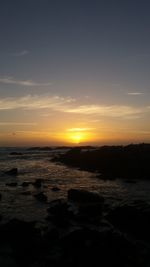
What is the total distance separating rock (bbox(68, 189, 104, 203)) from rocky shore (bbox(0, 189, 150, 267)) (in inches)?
178

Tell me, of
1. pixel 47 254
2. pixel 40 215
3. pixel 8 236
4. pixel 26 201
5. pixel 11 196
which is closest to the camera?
pixel 47 254

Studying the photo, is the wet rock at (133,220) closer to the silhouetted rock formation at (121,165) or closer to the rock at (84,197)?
the rock at (84,197)

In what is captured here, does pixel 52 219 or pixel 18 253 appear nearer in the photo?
pixel 18 253

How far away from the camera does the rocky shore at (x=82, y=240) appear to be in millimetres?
15055

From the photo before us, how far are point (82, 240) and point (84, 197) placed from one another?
39.0ft

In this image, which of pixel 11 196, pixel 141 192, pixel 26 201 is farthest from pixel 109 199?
pixel 11 196

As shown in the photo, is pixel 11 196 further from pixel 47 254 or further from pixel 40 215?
pixel 47 254

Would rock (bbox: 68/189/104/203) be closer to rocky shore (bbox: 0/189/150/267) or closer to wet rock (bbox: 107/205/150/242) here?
rocky shore (bbox: 0/189/150/267)

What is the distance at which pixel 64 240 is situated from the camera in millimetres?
17266

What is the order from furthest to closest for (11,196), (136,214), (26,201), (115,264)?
(11,196), (26,201), (136,214), (115,264)

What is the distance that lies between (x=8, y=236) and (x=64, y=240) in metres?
3.52

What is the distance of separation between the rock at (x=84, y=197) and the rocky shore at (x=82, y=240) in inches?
178

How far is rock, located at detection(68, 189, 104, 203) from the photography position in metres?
28.2

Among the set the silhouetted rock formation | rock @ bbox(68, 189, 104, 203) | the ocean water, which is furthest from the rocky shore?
the silhouetted rock formation
